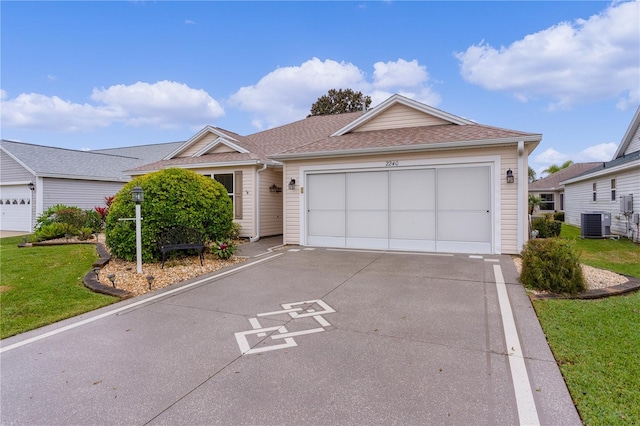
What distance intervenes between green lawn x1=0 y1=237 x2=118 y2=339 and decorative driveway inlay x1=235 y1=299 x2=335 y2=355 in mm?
2766

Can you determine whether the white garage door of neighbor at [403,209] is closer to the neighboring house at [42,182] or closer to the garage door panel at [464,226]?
the garage door panel at [464,226]

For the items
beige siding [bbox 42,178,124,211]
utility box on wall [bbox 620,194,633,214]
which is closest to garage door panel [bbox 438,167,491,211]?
utility box on wall [bbox 620,194,633,214]

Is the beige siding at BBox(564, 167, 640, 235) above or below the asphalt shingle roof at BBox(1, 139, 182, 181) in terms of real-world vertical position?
below

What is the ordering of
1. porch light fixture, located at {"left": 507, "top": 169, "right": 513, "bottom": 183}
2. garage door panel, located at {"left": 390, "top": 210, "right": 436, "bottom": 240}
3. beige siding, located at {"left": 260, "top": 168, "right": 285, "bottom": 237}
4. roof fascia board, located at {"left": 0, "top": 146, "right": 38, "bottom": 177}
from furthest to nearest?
roof fascia board, located at {"left": 0, "top": 146, "right": 38, "bottom": 177} → beige siding, located at {"left": 260, "top": 168, "right": 285, "bottom": 237} → garage door panel, located at {"left": 390, "top": 210, "right": 436, "bottom": 240} → porch light fixture, located at {"left": 507, "top": 169, "right": 513, "bottom": 183}

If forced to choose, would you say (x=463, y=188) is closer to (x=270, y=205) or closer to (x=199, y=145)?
(x=270, y=205)

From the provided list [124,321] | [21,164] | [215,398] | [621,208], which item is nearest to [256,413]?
[215,398]

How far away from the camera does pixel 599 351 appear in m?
3.07

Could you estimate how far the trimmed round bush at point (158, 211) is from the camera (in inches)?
278

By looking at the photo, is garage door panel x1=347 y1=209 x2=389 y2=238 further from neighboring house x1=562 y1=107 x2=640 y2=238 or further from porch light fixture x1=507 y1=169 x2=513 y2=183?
neighboring house x1=562 y1=107 x2=640 y2=238

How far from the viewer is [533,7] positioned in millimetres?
10336

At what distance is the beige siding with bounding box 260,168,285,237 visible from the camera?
1194 centimetres

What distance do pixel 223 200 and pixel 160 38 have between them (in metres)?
8.09

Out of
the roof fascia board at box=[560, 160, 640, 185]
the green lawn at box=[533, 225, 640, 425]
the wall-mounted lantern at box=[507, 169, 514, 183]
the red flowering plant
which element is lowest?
the green lawn at box=[533, 225, 640, 425]

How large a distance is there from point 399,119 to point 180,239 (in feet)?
25.4
